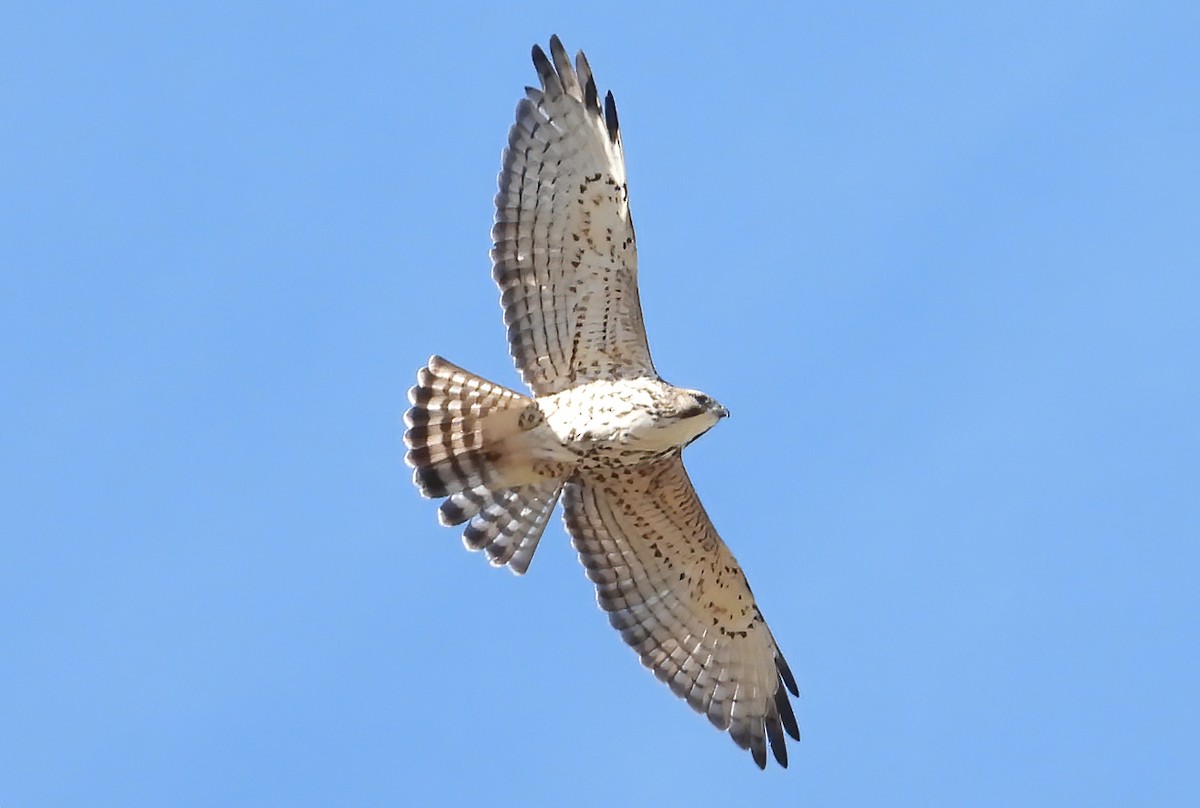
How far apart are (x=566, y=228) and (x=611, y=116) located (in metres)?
0.66

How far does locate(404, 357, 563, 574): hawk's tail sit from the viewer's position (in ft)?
41.4

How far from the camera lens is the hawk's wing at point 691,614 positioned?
Result: 13.4 metres

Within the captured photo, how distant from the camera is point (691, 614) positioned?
532 inches

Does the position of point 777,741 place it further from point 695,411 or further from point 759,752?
point 695,411

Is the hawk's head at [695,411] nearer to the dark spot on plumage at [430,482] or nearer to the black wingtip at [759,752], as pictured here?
the dark spot on plumage at [430,482]

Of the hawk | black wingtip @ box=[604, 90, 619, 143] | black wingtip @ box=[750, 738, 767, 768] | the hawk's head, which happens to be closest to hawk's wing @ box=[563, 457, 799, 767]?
black wingtip @ box=[750, 738, 767, 768]

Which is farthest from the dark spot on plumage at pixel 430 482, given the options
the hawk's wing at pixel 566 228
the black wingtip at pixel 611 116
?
the black wingtip at pixel 611 116

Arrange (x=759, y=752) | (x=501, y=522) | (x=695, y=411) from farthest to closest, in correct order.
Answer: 1. (x=759, y=752)
2. (x=501, y=522)
3. (x=695, y=411)

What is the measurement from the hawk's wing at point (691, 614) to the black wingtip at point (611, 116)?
6.86ft

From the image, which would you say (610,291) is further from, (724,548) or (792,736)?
(792,736)

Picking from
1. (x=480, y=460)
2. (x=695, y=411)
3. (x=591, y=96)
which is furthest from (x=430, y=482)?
(x=591, y=96)

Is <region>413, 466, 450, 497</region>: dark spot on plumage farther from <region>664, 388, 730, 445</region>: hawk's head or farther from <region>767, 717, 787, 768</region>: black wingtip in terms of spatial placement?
<region>767, 717, 787, 768</region>: black wingtip

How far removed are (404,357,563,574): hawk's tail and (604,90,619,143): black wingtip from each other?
1.50 metres

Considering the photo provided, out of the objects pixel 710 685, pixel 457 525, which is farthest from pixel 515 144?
pixel 710 685
